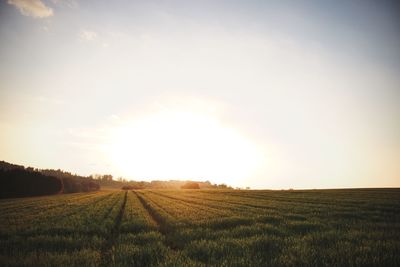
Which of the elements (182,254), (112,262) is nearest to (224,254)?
(182,254)

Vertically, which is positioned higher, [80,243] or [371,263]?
[371,263]

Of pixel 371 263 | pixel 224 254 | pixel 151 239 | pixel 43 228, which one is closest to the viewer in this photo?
pixel 371 263

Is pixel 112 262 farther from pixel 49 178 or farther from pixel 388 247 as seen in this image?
pixel 49 178

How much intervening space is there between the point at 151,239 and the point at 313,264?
720cm

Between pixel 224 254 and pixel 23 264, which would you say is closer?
pixel 23 264

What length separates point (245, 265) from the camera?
750 centimetres

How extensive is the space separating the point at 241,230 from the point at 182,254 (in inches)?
208

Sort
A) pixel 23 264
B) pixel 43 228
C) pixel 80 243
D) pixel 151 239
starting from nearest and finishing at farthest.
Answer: pixel 23 264, pixel 80 243, pixel 151 239, pixel 43 228

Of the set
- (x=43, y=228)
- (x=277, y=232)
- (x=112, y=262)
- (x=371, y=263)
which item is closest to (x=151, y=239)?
(x=112, y=262)

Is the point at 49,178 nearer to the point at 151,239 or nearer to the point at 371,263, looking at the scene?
the point at 151,239

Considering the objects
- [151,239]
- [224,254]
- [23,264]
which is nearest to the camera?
[23,264]

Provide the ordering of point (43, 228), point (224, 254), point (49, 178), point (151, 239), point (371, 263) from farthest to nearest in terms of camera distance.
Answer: point (49, 178) → point (43, 228) → point (151, 239) → point (224, 254) → point (371, 263)

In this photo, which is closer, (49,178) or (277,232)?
(277,232)

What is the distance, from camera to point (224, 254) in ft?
29.2
